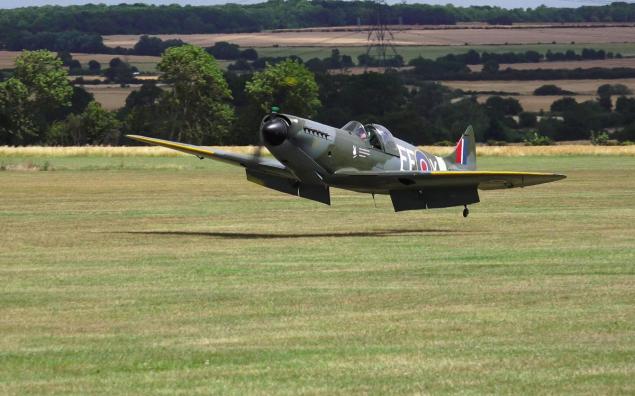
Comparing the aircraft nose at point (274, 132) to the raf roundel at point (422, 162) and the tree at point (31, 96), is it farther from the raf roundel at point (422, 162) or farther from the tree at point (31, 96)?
the tree at point (31, 96)

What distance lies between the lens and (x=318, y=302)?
14312 mm

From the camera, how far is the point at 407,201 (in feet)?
81.4

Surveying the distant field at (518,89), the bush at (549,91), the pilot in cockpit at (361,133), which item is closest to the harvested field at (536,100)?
the distant field at (518,89)

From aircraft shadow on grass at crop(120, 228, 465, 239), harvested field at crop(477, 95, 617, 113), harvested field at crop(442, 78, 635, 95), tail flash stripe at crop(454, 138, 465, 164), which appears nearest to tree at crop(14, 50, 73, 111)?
harvested field at crop(477, 95, 617, 113)

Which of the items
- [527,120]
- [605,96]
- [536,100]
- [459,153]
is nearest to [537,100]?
[536,100]

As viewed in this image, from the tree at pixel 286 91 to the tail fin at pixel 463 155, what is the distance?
84.6 meters

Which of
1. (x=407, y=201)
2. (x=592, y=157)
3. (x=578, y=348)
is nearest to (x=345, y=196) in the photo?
(x=407, y=201)

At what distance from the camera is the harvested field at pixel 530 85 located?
177250mm

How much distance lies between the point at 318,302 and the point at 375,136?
10654 mm

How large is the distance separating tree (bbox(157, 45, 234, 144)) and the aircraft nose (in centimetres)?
10081

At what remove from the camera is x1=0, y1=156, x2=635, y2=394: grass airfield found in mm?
10352

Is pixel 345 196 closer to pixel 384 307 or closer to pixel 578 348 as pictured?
pixel 384 307

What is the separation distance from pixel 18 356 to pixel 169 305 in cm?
308

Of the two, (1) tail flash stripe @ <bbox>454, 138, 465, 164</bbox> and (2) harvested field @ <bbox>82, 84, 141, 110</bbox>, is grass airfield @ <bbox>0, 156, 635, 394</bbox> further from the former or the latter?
(2) harvested field @ <bbox>82, 84, 141, 110</bbox>
